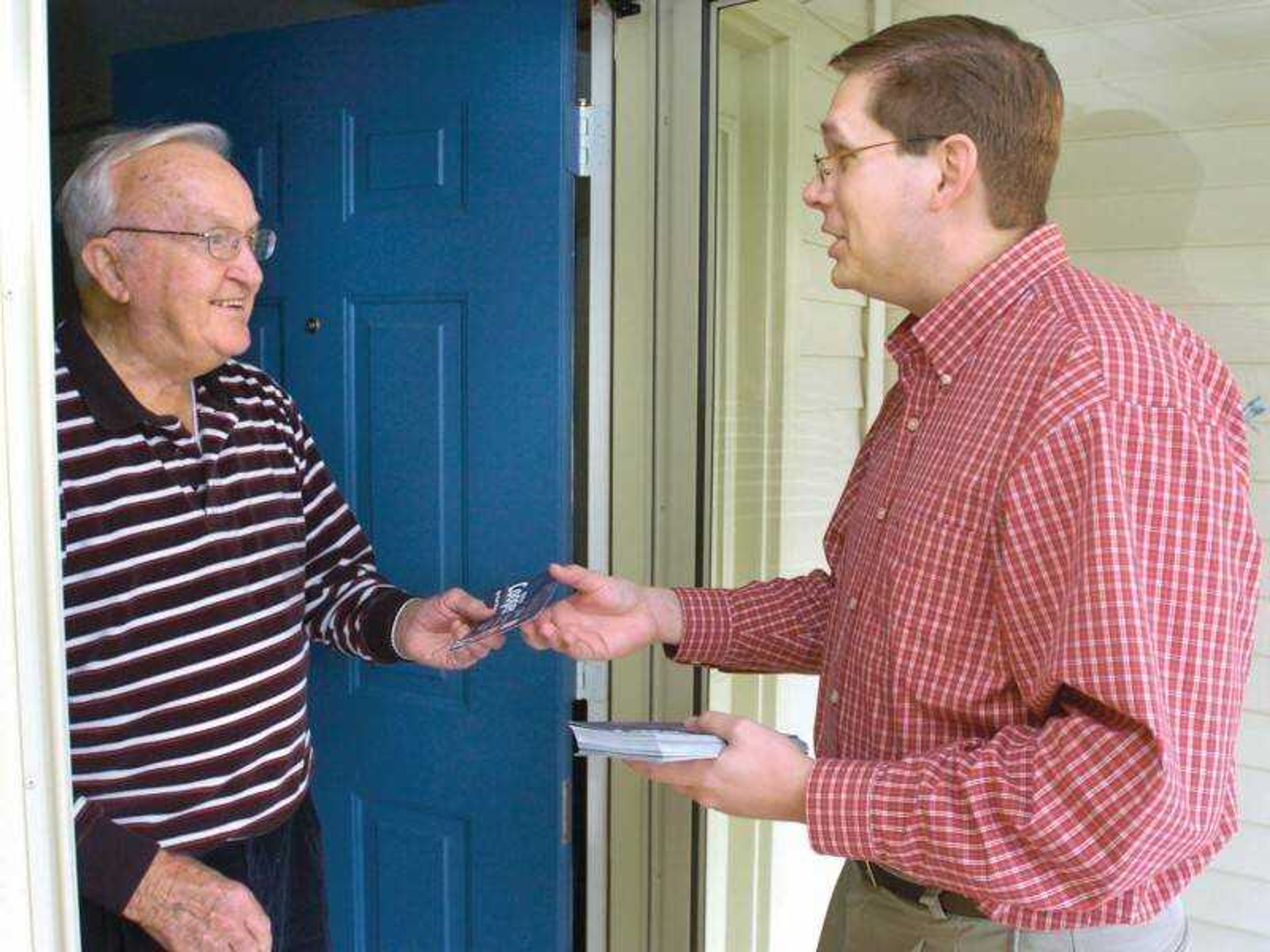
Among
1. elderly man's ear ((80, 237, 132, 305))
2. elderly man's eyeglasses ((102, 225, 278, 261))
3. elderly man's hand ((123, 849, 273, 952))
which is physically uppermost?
elderly man's eyeglasses ((102, 225, 278, 261))

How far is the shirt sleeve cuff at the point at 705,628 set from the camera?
163cm

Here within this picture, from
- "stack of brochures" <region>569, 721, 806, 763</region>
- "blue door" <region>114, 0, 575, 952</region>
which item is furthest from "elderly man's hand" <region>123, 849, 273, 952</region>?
"blue door" <region>114, 0, 575, 952</region>

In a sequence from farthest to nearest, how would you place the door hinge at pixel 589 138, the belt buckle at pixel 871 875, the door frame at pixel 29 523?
the door hinge at pixel 589 138 < the belt buckle at pixel 871 875 < the door frame at pixel 29 523

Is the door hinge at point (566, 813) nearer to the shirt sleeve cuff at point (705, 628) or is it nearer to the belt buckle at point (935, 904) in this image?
the shirt sleeve cuff at point (705, 628)

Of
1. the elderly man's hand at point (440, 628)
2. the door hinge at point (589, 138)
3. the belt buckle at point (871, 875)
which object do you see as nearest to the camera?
the belt buckle at point (871, 875)

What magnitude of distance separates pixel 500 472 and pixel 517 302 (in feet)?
0.98

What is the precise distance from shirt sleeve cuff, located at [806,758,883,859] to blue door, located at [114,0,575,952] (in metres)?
0.95

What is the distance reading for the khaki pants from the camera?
1.16 meters

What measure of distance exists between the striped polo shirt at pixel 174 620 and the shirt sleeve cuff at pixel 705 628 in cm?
59

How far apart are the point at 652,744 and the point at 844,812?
0.65 feet

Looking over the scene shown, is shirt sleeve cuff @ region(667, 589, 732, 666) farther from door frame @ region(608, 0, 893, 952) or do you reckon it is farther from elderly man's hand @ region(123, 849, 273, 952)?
elderly man's hand @ region(123, 849, 273, 952)

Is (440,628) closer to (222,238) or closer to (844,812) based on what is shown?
(222,238)

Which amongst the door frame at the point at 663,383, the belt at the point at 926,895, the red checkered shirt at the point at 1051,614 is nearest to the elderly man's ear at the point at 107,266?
the door frame at the point at 663,383

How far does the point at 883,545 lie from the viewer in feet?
4.09
